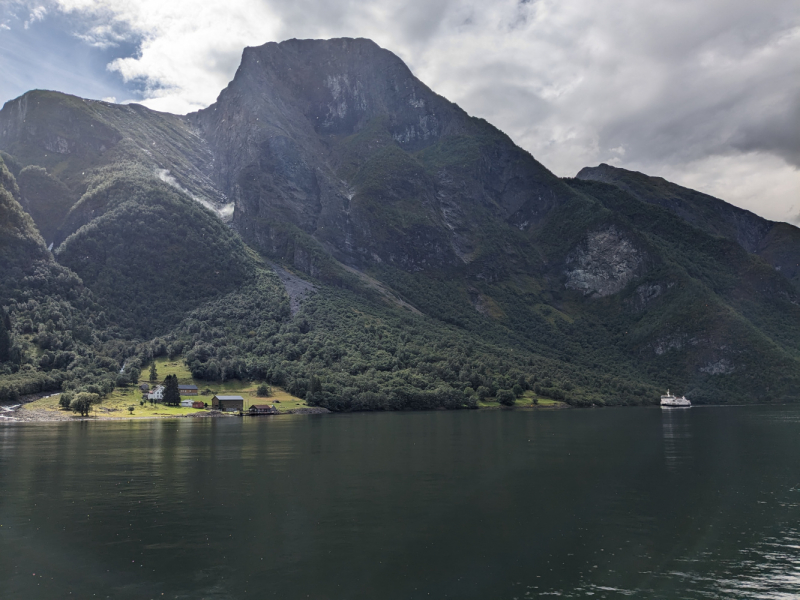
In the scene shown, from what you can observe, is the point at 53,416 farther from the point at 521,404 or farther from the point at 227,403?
the point at 521,404

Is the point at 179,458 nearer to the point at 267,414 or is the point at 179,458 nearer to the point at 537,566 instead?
the point at 537,566

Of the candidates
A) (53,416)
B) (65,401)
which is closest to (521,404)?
(65,401)

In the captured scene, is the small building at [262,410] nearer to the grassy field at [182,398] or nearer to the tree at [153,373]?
the grassy field at [182,398]

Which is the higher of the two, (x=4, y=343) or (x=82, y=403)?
(x=4, y=343)

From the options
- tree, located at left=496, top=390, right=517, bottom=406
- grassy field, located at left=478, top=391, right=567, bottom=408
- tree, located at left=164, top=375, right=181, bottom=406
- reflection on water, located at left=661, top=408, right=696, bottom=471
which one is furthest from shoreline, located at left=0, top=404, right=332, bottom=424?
reflection on water, located at left=661, top=408, right=696, bottom=471

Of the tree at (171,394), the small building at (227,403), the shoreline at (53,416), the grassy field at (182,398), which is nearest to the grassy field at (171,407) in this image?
the grassy field at (182,398)

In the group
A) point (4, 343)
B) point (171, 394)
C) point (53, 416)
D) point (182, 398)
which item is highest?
point (4, 343)
